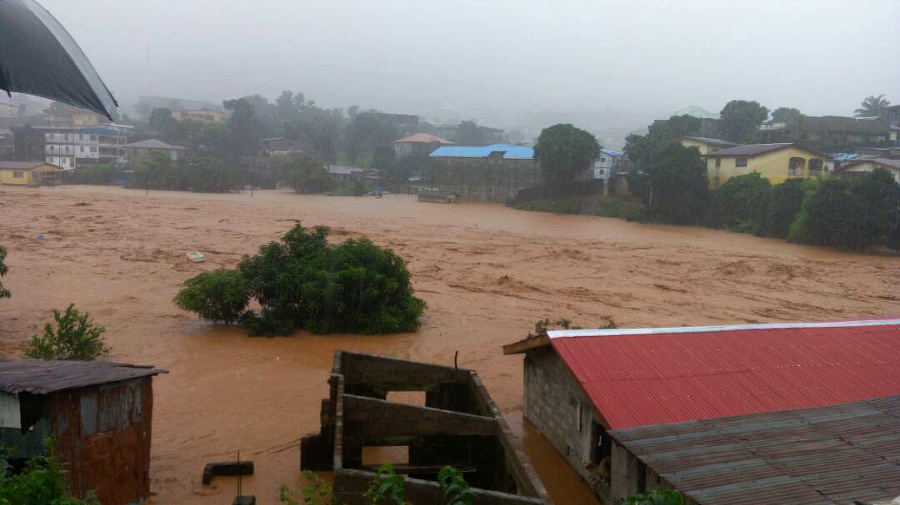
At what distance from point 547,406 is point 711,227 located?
106 ft

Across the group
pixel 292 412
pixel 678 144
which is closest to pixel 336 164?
pixel 678 144

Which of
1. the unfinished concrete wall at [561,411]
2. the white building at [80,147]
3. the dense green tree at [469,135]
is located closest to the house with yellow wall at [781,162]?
the unfinished concrete wall at [561,411]

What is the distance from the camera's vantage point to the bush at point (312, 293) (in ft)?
50.1

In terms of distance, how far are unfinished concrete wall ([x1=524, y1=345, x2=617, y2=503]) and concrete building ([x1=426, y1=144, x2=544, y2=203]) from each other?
4119 cm

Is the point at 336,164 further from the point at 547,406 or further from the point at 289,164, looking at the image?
the point at 547,406

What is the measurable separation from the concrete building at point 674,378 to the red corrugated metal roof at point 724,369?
0.01 metres

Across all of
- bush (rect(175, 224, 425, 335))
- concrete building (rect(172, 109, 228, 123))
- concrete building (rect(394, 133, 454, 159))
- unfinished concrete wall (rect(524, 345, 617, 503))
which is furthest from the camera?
concrete building (rect(172, 109, 228, 123))

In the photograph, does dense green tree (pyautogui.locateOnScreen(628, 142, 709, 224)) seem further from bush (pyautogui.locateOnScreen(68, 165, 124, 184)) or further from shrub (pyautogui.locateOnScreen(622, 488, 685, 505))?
bush (pyautogui.locateOnScreen(68, 165, 124, 184))

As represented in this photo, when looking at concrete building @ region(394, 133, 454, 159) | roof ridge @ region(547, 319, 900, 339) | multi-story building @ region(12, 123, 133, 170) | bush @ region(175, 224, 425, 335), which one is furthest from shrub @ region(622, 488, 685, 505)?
concrete building @ region(394, 133, 454, 159)

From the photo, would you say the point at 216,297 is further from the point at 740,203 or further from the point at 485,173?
the point at 485,173

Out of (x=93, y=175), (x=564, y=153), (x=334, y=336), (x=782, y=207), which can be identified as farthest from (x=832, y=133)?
(x=93, y=175)

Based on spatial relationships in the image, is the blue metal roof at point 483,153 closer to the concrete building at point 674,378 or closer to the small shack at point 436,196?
the small shack at point 436,196

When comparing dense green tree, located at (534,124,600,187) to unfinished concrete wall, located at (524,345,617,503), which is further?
dense green tree, located at (534,124,600,187)

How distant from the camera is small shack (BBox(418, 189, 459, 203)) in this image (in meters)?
51.3
